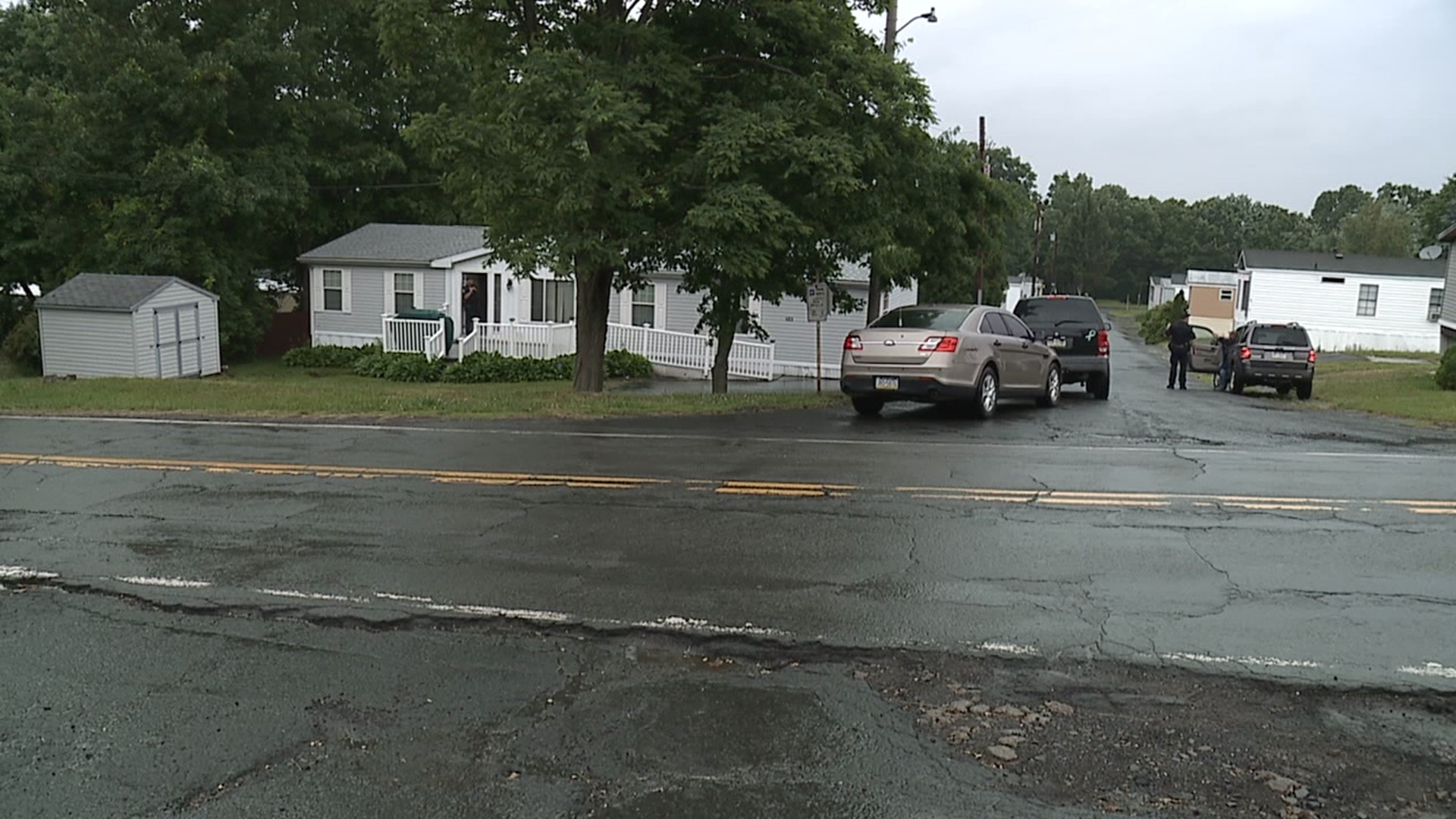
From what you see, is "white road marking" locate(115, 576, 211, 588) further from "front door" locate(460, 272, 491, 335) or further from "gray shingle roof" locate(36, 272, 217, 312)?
"front door" locate(460, 272, 491, 335)

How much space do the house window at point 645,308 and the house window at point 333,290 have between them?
1008cm

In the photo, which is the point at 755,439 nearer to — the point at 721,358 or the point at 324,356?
the point at 721,358

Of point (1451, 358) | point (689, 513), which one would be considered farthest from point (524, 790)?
point (1451, 358)

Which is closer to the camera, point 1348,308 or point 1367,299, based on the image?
point 1367,299

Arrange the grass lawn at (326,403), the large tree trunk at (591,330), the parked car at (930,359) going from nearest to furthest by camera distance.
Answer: the parked car at (930,359), the grass lawn at (326,403), the large tree trunk at (591,330)

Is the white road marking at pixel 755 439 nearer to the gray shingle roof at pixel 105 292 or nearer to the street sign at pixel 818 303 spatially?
the street sign at pixel 818 303

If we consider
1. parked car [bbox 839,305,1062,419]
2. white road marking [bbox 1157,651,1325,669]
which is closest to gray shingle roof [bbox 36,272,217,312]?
parked car [bbox 839,305,1062,419]

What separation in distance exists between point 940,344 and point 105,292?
75.7 ft

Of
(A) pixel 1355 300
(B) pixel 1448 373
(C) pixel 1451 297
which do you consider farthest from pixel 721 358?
(A) pixel 1355 300

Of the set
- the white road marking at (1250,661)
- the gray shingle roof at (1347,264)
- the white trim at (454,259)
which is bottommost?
the white road marking at (1250,661)

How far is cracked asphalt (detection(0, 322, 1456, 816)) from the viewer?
165 inches

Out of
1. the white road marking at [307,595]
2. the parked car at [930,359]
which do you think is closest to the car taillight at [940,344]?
the parked car at [930,359]

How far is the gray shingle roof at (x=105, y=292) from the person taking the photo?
28.2 m

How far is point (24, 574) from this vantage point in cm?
700
